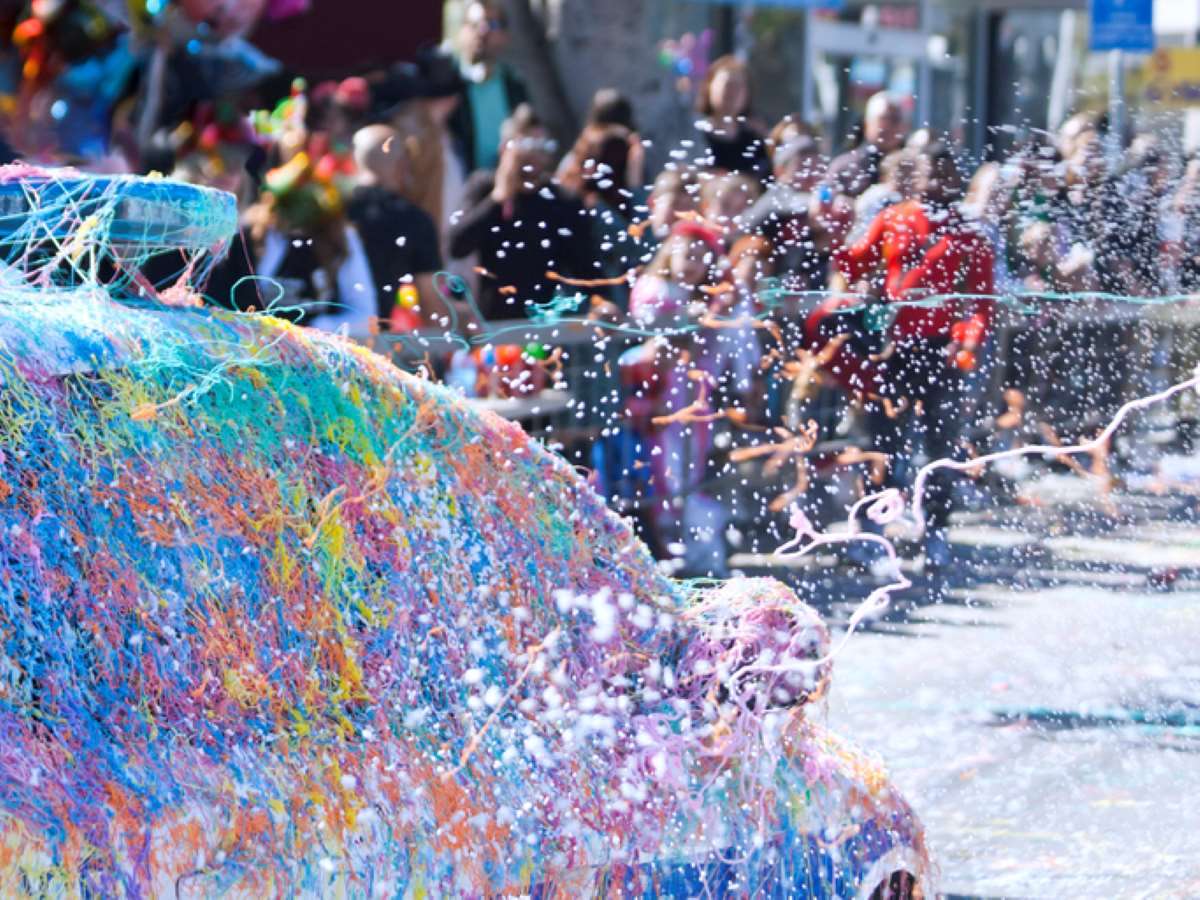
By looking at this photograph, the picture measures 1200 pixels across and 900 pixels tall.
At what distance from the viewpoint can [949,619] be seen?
8461 mm

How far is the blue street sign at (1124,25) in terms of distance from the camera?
40.8 ft

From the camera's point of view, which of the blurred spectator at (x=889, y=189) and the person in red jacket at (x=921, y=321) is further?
the blurred spectator at (x=889, y=189)

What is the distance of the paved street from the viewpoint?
526cm

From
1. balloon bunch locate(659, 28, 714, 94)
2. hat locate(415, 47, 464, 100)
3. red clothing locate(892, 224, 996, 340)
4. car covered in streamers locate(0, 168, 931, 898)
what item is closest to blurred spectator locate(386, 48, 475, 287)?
hat locate(415, 47, 464, 100)

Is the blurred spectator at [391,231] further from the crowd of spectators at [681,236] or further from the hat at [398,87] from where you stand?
the hat at [398,87]


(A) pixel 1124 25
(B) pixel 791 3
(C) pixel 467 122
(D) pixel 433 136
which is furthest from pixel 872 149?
(B) pixel 791 3

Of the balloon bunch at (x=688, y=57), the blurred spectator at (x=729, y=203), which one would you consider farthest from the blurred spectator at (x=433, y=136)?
the balloon bunch at (x=688, y=57)

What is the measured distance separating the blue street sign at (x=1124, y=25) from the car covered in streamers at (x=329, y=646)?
10.0 metres

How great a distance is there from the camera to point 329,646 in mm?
2836

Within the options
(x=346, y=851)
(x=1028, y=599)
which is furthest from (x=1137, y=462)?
(x=346, y=851)

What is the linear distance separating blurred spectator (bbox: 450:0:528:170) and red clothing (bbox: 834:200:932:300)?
5.88ft

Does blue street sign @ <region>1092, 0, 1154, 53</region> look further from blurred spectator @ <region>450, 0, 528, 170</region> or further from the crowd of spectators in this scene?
blurred spectator @ <region>450, 0, 528, 170</region>

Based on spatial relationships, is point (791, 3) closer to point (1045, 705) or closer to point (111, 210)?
point (1045, 705)

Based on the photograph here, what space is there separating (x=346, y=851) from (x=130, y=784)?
31 cm
